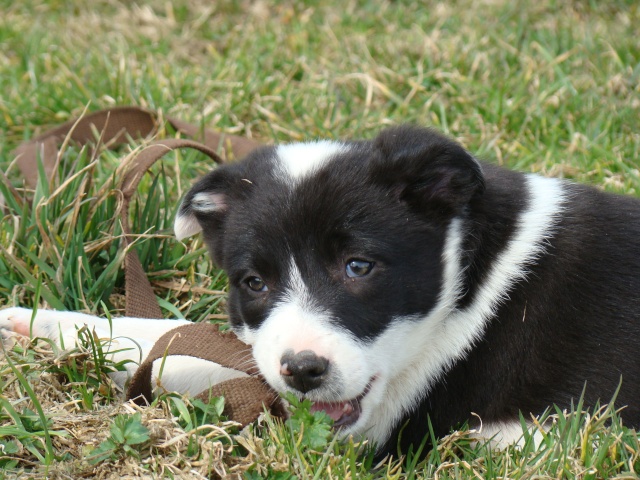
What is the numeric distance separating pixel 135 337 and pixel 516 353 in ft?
5.14

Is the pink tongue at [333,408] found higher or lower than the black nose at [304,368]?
lower

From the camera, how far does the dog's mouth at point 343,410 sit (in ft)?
10.6

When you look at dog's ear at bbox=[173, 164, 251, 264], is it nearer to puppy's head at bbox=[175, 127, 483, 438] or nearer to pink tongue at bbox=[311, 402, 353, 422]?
puppy's head at bbox=[175, 127, 483, 438]

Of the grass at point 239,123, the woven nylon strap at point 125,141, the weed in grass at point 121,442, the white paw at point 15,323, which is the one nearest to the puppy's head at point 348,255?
the grass at point 239,123

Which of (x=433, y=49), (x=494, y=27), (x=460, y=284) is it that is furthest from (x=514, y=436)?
(x=494, y=27)

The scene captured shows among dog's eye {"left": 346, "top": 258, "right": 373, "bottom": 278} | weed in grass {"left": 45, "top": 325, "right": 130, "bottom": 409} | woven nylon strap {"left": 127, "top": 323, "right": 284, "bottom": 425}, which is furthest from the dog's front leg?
dog's eye {"left": 346, "top": 258, "right": 373, "bottom": 278}

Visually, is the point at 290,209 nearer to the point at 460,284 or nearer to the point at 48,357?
the point at 460,284

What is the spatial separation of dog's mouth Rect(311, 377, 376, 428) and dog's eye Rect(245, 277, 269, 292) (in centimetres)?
47

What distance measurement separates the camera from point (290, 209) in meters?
3.21

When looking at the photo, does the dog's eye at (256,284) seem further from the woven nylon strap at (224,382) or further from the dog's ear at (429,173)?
the dog's ear at (429,173)

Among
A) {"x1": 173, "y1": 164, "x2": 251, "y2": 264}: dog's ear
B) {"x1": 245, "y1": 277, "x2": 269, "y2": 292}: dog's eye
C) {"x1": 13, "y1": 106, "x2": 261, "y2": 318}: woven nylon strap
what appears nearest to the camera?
{"x1": 245, "y1": 277, "x2": 269, "y2": 292}: dog's eye

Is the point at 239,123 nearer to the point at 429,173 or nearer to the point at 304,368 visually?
the point at 429,173

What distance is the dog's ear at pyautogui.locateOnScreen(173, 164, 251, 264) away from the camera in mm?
3553

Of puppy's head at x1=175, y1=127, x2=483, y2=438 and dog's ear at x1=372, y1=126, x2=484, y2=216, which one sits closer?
puppy's head at x1=175, y1=127, x2=483, y2=438
